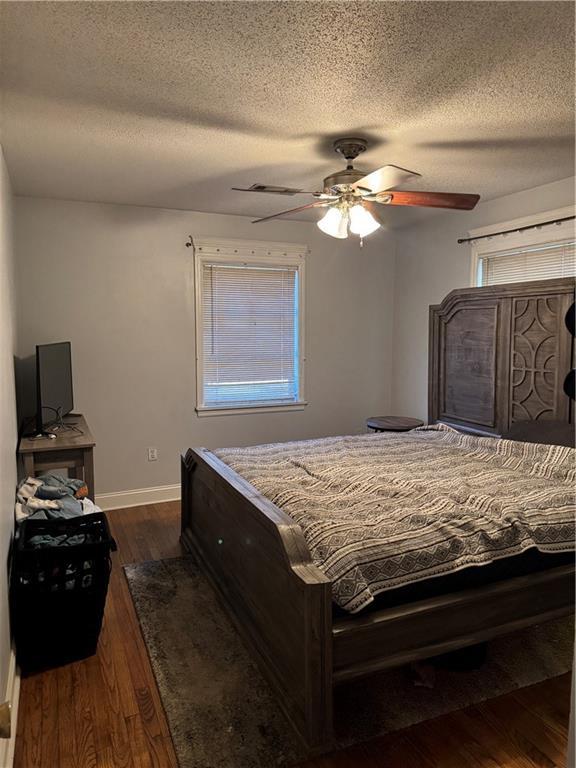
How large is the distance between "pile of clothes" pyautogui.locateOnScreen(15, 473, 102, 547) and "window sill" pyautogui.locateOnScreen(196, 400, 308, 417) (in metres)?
1.70

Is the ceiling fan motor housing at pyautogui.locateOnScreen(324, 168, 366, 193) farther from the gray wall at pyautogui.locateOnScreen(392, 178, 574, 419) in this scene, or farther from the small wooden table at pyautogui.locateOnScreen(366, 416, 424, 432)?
the small wooden table at pyautogui.locateOnScreen(366, 416, 424, 432)

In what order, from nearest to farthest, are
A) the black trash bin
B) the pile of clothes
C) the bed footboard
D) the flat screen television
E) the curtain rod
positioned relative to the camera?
the bed footboard → the black trash bin → the pile of clothes → the flat screen television → the curtain rod

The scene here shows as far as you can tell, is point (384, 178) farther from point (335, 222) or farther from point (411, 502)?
point (411, 502)

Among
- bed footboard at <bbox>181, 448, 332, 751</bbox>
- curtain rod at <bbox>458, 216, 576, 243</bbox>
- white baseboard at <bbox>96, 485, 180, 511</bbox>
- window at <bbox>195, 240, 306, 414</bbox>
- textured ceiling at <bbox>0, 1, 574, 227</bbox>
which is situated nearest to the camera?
textured ceiling at <bbox>0, 1, 574, 227</bbox>

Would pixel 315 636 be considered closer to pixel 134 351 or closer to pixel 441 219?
pixel 134 351

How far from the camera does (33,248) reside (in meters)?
4.05

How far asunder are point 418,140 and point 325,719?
272 cm

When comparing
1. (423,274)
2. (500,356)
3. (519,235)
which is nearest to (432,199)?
(519,235)

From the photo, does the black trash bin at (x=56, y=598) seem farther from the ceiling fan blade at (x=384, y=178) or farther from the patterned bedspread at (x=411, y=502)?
the ceiling fan blade at (x=384, y=178)

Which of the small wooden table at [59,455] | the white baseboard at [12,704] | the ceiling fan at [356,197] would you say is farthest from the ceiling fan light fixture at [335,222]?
the white baseboard at [12,704]

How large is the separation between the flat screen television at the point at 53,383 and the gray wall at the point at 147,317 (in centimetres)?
32

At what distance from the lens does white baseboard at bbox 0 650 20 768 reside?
173cm

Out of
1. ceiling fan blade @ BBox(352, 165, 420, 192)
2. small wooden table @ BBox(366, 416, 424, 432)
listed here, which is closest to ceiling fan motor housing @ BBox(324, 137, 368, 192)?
ceiling fan blade @ BBox(352, 165, 420, 192)

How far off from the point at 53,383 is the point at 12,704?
210cm
